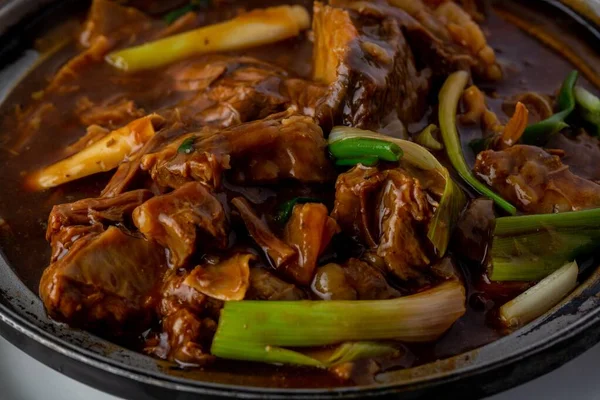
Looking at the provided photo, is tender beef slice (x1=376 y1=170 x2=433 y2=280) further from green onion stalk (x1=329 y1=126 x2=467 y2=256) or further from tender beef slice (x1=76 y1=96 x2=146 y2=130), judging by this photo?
tender beef slice (x1=76 y1=96 x2=146 y2=130)

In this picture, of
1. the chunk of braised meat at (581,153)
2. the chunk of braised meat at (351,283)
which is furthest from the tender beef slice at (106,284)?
the chunk of braised meat at (581,153)

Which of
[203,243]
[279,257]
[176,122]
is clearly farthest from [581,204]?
[176,122]

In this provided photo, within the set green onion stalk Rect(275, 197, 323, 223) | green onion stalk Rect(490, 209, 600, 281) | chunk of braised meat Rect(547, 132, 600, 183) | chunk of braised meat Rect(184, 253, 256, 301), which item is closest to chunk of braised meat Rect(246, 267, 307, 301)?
chunk of braised meat Rect(184, 253, 256, 301)

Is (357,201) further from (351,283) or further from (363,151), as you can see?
(351,283)

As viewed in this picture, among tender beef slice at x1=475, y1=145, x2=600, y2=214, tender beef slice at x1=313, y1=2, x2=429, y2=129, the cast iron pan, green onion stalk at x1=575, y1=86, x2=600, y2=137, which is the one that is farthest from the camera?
green onion stalk at x1=575, y1=86, x2=600, y2=137

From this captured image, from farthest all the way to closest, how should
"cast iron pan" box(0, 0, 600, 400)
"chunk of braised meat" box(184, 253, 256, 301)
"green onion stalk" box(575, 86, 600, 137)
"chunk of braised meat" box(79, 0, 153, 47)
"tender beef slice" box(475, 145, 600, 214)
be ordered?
1. "chunk of braised meat" box(79, 0, 153, 47)
2. "green onion stalk" box(575, 86, 600, 137)
3. "tender beef slice" box(475, 145, 600, 214)
4. "chunk of braised meat" box(184, 253, 256, 301)
5. "cast iron pan" box(0, 0, 600, 400)

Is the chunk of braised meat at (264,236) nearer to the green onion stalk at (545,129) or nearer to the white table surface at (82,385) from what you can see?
the white table surface at (82,385)
